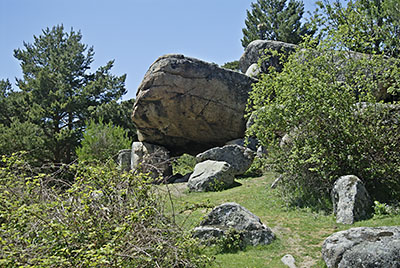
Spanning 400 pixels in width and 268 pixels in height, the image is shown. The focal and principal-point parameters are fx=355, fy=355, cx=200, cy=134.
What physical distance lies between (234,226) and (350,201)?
3012 mm

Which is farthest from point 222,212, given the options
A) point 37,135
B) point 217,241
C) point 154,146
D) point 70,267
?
point 37,135

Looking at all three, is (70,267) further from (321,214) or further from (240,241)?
(321,214)

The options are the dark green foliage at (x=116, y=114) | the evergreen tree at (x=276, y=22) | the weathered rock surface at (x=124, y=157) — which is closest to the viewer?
the weathered rock surface at (x=124, y=157)

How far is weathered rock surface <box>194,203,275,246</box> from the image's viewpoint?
7250mm

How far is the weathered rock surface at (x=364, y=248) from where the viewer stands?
500 cm

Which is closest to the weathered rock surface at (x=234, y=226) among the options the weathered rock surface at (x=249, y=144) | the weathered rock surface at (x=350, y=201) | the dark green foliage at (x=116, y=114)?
the weathered rock surface at (x=350, y=201)

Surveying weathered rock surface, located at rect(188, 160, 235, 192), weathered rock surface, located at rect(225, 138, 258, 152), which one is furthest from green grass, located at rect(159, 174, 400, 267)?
weathered rock surface, located at rect(225, 138, 258, 152)

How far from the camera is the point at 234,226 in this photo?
7414mm

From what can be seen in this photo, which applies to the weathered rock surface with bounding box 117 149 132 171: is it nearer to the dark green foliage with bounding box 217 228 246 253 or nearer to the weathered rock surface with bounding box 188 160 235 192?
the weathered rock surface with bounding box 188 160 235 192

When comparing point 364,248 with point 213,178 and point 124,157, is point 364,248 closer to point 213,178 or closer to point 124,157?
point 213,178

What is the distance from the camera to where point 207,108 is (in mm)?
17547

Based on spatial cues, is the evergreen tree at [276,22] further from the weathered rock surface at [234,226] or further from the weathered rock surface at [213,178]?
the weathered rock surface at [234,226]

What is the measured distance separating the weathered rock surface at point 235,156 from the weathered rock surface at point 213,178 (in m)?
0.98

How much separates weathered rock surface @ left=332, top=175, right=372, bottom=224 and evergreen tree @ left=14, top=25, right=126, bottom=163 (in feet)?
64.7
